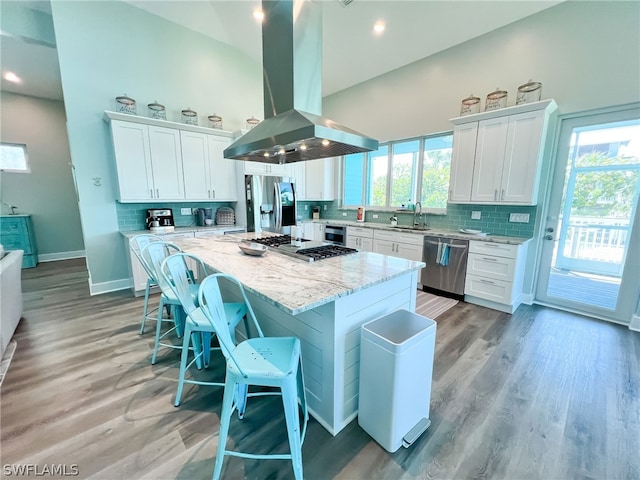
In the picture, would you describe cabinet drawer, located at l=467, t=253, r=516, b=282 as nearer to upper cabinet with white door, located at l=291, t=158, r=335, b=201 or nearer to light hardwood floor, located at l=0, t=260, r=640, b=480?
light hardwood floor, located at l=0, t=260, r=640, b=480

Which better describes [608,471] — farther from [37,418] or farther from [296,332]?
[37,418]

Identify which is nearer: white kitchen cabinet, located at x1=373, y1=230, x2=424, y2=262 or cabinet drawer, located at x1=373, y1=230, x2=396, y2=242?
white kitchen cabinet, located at x1=373, y1=230, x2=424, y2=262

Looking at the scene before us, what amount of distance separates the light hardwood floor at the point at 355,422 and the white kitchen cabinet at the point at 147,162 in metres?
1.90

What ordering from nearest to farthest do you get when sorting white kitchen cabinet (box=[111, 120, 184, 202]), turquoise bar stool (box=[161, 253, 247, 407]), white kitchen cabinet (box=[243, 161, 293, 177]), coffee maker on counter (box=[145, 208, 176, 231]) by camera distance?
turquoise bar stool (box=[161, 253, 247, 407]), white kitchen cabinet (box=[111, 120, 184, 202]), coffee maker on counter (box=[145, 208, 176, 231]), white kitchen cabinet (box=[243, 161, 293, 177])

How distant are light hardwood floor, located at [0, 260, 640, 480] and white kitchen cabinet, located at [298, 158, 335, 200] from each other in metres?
3.75

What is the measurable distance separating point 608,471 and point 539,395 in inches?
20.9

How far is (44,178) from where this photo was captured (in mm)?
5449

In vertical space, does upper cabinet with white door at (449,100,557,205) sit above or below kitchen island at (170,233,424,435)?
above

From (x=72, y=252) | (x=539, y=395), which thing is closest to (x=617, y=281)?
(x=539, y=395)

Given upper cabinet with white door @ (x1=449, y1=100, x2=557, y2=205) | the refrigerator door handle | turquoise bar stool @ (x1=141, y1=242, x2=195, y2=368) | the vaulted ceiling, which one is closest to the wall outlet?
upper cabinet with white door @ (x1=449, y1=100, x2=557, y2=205)

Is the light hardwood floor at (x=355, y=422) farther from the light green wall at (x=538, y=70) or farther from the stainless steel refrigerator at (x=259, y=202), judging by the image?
the stainless steel refrigerator at (x=259, y=202)

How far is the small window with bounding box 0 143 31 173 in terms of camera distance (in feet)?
16.7

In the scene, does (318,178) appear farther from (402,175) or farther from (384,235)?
(384,235)

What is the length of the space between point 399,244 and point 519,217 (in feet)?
5.20
